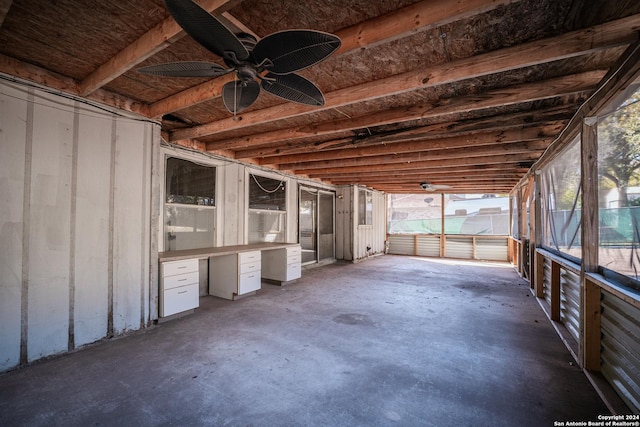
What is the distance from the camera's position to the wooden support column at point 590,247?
220 centimetres

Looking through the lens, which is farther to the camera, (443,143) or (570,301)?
(443,143)

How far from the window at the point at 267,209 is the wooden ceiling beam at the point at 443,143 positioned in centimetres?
76

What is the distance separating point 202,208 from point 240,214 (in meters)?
0.80

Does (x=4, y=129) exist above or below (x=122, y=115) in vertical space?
below

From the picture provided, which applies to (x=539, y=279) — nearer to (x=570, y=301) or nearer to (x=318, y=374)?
(x=570, y=301)

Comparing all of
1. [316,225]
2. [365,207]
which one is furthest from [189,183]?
[365,207]

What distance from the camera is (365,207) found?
29.2 ft

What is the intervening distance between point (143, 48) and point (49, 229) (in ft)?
6.25

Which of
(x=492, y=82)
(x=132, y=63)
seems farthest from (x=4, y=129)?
(x=492, y=82)

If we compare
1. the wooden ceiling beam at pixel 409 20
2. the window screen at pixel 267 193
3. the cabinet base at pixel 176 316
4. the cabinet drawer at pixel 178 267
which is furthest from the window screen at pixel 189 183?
the wooden ceiling beam at pixel 409 20

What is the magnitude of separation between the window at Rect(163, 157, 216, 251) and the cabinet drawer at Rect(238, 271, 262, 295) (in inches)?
35.2

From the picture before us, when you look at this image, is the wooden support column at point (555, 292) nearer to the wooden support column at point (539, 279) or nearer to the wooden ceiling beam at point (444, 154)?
the wooden support column at point (539, 279)

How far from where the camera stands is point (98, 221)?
2850mm

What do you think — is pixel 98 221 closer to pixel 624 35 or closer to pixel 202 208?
pixel 202 208
